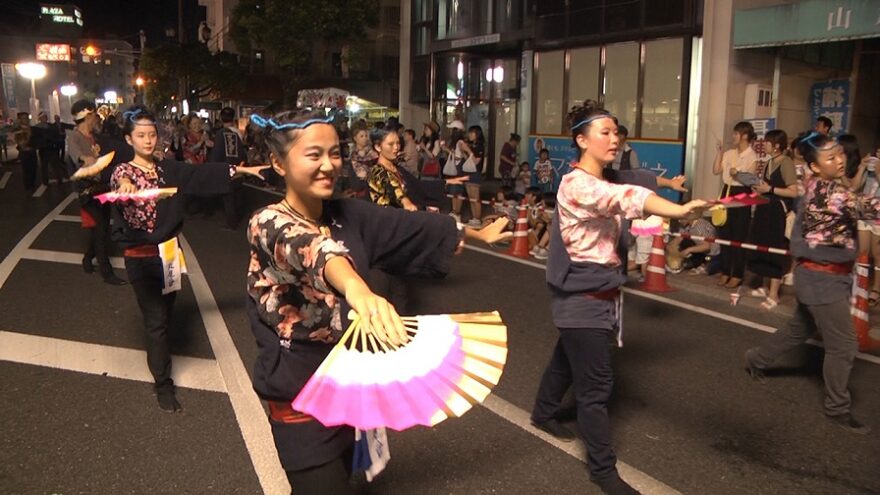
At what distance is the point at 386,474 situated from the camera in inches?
153

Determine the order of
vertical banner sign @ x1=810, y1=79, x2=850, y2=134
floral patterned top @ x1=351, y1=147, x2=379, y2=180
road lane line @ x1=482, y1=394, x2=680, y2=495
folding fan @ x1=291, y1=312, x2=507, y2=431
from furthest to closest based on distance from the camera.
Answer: vertical banner sign @ x1=810, y1=79, x2=850, y2=134, floral patterned top @ x1=351, y1=147, x2=379, y2=180, road lane line @ x1=482, y1=394, x2=680, y2=495, folding fan @ x1=291, y1=312, x2=507, y2=431

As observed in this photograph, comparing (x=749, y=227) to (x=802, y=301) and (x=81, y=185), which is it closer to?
(x=802, y=301)

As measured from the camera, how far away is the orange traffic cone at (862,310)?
6297 millimetres

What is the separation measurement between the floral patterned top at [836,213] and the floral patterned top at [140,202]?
172 inches

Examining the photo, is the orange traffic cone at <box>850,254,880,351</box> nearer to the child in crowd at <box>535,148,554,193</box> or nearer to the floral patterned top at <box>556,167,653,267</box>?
the floral patterned top at <box>556,167,653,267</box>

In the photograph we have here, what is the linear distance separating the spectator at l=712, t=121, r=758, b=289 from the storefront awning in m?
3.48

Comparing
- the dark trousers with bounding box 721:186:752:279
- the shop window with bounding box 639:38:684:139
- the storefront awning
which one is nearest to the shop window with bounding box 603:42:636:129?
the shop window with bounding box 639:38:684:139

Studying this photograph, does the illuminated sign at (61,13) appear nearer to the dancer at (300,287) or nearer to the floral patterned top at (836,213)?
the floral patterned top at (836,213)

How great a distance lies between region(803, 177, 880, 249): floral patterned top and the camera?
14.7 feet

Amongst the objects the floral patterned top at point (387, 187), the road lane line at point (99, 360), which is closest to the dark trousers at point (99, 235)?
the road lane line at point (99, 360)

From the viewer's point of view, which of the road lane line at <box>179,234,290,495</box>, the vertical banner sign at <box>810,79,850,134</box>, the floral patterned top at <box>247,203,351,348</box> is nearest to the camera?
the floral patterned top at <box>247,203,351,348</box>

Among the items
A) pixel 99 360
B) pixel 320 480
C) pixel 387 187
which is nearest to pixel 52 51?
pixel 99 360

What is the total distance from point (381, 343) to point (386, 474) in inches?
90.8

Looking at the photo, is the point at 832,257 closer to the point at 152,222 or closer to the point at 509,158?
the point at 152,222
